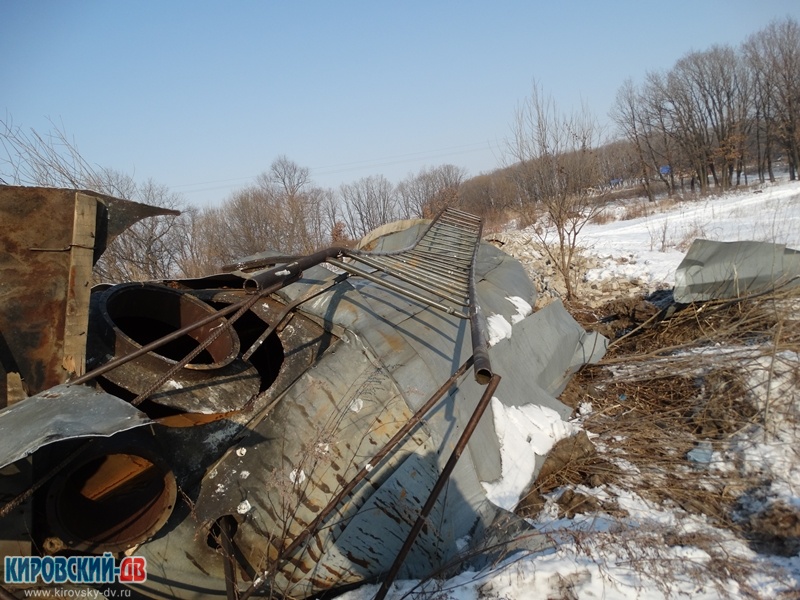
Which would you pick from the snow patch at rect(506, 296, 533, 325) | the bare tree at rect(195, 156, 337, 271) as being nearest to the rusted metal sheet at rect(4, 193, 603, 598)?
the snow patch at rect(506, 296, 533, 325)

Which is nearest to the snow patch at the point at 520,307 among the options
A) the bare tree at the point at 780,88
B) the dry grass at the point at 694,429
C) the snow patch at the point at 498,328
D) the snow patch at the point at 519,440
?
the snow patch at the point at 498,328

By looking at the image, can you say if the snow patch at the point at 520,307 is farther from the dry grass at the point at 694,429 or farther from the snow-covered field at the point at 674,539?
the snow-covered field at the point at 674,539

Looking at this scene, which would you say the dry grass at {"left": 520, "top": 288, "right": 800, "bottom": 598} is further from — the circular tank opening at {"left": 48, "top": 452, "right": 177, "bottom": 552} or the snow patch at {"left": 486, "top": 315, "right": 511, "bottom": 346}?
the circular tank opening at {"left": 48, "top": 452, "right": 177, "bottom": 552}

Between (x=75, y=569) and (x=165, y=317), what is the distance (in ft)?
6.24

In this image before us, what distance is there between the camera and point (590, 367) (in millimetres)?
6059

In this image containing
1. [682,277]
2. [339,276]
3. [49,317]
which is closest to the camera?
[49,317]

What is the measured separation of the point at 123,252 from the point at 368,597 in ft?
32.4

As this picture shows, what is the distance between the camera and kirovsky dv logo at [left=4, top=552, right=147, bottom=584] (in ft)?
7.23

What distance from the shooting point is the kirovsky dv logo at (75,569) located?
2203 mm

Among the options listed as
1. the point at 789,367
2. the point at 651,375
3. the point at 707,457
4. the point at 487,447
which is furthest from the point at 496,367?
the point at 789,367

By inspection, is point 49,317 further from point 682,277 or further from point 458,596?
point 682,277

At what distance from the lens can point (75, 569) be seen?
2.34 m

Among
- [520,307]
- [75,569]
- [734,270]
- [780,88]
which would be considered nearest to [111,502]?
[75,569]

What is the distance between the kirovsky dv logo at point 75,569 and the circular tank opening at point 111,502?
0.08 meters
